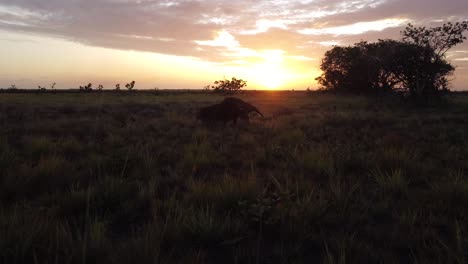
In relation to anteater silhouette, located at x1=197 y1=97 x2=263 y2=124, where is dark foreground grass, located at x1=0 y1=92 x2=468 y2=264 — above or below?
below

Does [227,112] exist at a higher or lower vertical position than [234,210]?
higher

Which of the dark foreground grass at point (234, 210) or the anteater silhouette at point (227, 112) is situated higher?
the anteater silhouette at point (227, 112)

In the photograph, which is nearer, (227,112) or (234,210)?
(234,210)

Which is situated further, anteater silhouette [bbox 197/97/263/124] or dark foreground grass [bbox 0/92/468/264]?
anteater silhouette [bbox 197/97/263/124]

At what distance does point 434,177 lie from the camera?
5.92m

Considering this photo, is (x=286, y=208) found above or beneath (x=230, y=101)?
beneath

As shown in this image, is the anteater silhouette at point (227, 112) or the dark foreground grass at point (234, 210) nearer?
the dark foreground grass at point (234, 210)

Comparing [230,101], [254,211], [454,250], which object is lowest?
[454,250]

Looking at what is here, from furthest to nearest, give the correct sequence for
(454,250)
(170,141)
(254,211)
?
1. (170,141)
2. (254,211)
3. (454,250)

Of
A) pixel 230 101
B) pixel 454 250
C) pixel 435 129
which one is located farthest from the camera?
pixel 230 101

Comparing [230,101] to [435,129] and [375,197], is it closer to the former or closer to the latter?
[435,129]

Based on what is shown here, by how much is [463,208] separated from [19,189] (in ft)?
20.1

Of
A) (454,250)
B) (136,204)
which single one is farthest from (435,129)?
(136,204)

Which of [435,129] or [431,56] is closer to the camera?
[435,129]
